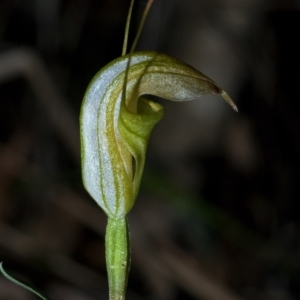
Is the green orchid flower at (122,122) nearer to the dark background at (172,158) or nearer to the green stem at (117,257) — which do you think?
the green stem at (117,257)

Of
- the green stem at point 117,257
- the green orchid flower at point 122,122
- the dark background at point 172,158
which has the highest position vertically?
the green orchid flower at point 122,122

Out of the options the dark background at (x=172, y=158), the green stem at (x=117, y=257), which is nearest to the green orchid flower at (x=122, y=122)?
the green stem at (x=117, y=257)

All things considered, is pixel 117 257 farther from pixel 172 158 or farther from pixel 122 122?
pixel 172 158

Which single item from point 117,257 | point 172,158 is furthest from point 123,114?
point 172,158

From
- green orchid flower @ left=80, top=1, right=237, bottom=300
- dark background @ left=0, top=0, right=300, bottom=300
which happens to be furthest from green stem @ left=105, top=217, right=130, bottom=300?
dark background @ left=0, top=0, right=300, bottom=300

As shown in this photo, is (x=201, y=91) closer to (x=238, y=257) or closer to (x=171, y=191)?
(x=171, y=191)

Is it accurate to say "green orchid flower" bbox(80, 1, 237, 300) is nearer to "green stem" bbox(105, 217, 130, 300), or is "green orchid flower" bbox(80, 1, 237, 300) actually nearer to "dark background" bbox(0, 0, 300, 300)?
"green stem" bbox(105, 217, 130, 300)

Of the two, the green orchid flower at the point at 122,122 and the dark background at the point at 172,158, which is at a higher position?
the green orchid flower at the point at 122,122
